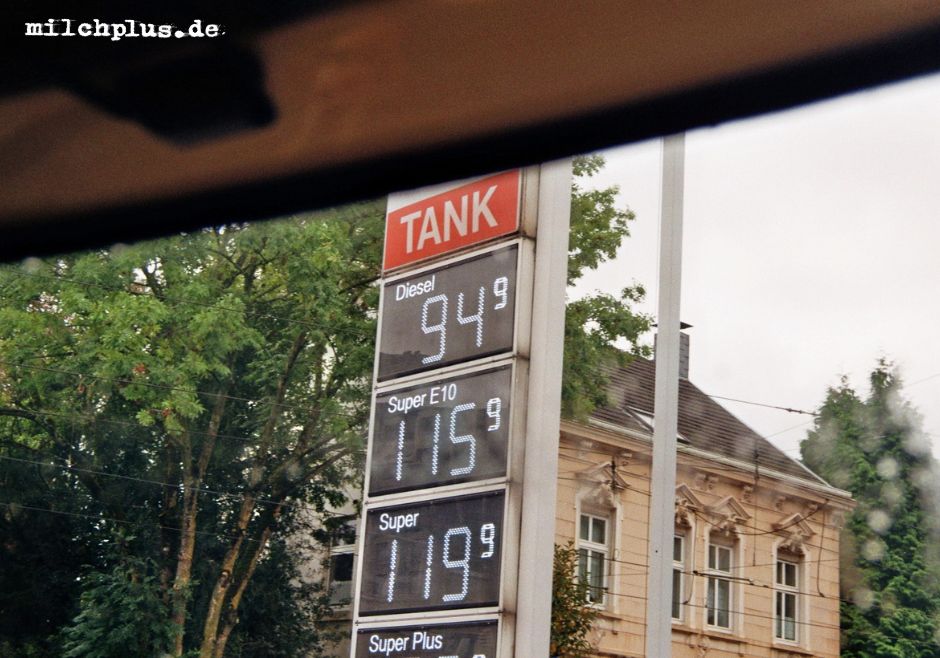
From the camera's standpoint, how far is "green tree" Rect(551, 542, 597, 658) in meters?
18.8

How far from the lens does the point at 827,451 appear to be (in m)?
33.9

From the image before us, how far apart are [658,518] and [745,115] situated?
30.6ft

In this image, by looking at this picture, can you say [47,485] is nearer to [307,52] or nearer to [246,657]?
[246,657]

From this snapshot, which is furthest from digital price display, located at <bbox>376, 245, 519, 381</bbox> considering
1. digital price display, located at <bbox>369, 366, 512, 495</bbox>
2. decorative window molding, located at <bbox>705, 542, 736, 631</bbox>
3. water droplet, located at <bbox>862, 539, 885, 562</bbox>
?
water droplet, located at <bbox>862, 539, 885, 562</bbox>

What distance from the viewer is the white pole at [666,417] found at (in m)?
11.6

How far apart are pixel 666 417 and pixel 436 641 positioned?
13.9ft

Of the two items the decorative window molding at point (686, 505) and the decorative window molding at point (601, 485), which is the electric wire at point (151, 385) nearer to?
the decorative window molding at point (601, 485)

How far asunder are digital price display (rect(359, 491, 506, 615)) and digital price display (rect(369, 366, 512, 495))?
0.20 meters

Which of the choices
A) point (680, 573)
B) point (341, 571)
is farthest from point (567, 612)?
point (341, 571)

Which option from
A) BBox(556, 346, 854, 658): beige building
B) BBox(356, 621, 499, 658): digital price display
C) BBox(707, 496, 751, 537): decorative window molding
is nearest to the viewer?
BBox(356, 621, 499, 658): digital price display

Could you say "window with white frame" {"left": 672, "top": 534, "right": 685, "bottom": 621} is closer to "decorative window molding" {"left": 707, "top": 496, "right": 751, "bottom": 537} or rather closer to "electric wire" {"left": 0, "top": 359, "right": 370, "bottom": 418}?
"decorative window molding" {"left": 707, "top": 496, "right": 751, "bottom": 537}

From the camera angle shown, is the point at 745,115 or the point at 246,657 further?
the point at 246,657

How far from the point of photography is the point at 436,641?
9062mm

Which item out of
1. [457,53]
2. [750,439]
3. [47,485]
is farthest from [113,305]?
[457,53]
